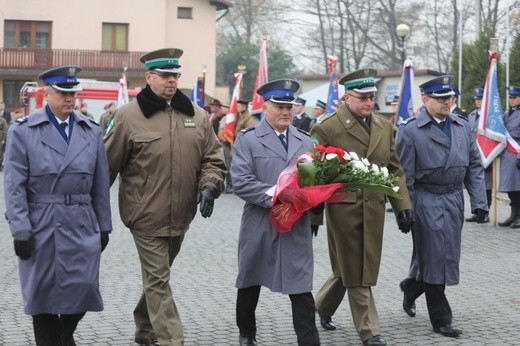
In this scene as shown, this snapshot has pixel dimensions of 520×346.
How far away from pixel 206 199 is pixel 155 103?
788 mm

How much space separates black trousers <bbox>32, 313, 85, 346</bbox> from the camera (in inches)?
293

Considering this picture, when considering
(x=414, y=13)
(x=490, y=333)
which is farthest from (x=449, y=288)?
(x=414, y=13)

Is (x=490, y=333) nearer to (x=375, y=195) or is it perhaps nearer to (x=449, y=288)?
(x=375, y=195)

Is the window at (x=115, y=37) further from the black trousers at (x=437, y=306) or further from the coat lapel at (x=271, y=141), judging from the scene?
the coat lapel at (x=271, y=141)

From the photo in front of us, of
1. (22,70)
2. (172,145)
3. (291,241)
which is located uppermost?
(172,145)

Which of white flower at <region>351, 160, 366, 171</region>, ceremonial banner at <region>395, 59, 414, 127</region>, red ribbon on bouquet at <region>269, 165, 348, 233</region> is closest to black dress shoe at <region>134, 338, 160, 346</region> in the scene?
red ribbon on bouquet at <region>269, 165, 348, 233</region>

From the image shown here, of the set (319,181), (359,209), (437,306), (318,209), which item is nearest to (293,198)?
(319,181)

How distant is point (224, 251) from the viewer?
14.1 meters

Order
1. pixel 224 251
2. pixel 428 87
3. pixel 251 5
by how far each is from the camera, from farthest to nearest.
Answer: pixel 251 5, pixel 224 251, pixel 428 87

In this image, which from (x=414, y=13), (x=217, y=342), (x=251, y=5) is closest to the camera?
(x=217, y=342)

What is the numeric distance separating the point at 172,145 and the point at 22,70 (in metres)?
49.6

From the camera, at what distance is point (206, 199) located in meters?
7.82

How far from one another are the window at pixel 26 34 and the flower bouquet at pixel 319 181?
50.4m

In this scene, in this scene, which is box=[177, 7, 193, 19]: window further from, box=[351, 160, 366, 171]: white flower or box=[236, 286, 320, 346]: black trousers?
box=[351, 160, 366, 171]: white flower
